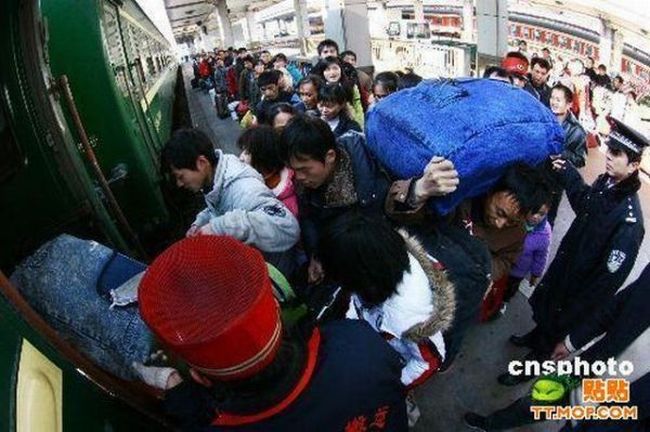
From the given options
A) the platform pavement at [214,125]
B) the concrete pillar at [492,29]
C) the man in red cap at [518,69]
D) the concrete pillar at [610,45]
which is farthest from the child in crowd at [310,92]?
the concrete pillar at [610,45]

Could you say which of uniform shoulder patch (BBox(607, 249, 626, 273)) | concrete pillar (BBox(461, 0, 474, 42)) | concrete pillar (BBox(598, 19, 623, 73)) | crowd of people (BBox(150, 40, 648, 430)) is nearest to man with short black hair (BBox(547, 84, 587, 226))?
crowd of people (BBox(150, 40, 648, 430))

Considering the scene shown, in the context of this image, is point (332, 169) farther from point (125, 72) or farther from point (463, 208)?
point (125, 72)

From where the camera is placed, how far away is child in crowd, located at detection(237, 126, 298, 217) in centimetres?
261

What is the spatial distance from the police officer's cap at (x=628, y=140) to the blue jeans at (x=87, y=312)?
2251 millimetres

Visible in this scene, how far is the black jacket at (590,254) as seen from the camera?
219 centimetres

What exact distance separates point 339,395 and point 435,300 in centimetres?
70

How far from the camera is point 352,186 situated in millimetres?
2170

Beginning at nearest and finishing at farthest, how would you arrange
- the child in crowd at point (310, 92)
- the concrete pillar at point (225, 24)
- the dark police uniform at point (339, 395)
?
the dark police uniform at point (339, 395) < the child in crowd at point (310, 92) < the concrete pillar at point (225, 24)

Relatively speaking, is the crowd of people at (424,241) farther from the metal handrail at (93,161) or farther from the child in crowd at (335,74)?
the child in crowd at (335,74)

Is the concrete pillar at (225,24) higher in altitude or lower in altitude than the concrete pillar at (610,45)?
higher

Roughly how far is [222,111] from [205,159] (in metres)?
9.08

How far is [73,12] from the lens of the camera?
3154 millimetres

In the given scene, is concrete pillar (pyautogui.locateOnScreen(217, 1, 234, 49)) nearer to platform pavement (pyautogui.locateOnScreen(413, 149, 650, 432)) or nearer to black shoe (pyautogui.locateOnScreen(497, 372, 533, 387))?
platform pavement (pyautogui.locateOnScreen(413, 149, 650, 432))

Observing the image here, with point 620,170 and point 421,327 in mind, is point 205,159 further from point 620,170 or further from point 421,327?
point 620,170
